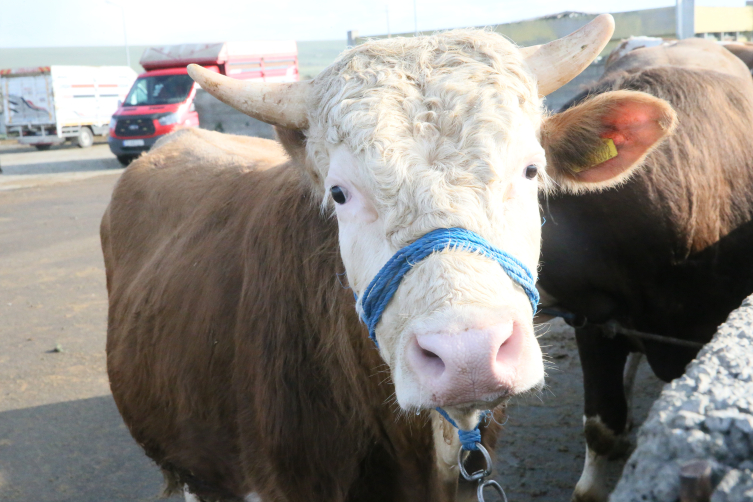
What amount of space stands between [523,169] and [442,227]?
14.4 inches

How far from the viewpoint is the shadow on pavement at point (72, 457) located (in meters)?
3.46

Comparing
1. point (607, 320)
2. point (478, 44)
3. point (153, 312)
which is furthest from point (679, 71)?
point (153, 312)

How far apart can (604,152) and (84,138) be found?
2384 centimetres

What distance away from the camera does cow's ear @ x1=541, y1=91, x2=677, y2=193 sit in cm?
203

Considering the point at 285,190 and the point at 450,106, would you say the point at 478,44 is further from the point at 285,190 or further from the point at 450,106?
the point at 285,190

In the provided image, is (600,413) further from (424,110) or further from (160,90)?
(160,90)

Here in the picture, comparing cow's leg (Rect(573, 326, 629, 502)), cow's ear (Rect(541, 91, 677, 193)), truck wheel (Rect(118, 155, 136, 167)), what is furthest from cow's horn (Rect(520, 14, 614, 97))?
truck wheel (Rect(118, 155, 136, 167))

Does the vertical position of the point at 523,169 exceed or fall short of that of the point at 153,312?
it exceeds it

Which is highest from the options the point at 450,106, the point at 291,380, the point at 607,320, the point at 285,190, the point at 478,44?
the point at 478,44

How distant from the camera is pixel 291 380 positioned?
2.08 meters

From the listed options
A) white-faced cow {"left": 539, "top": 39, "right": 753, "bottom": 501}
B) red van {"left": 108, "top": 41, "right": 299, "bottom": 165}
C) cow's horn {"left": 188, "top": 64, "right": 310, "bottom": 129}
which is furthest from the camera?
red van {"left": 108, "top": 41, "right": 299, "bottom": 165}

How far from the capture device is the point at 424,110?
1.67 metres

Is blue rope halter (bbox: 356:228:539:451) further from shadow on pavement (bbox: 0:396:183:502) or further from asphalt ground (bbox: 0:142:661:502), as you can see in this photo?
shadow on pavement (bbox: 0:396:183:502)

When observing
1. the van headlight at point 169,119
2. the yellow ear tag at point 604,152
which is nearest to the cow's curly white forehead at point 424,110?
the yellow ear tag at point 604,152
